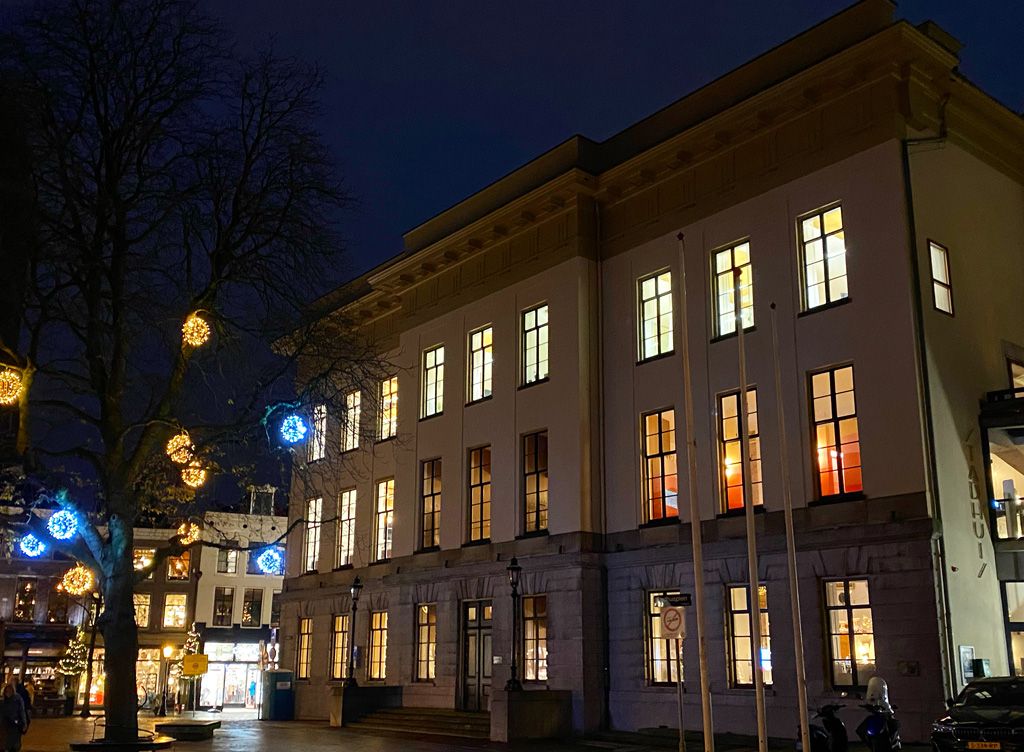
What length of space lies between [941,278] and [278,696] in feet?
86.8

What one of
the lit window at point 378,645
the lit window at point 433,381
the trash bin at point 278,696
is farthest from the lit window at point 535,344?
the trash bin at point 278,696

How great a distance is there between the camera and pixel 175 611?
204 ft

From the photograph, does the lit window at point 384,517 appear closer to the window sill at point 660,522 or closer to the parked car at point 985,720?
the window sill at point 660,522

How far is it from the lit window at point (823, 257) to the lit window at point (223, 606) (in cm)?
4918

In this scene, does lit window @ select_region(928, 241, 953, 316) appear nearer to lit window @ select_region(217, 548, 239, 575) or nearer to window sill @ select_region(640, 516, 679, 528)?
window sill @ select_region(640, 516, 679, 528)

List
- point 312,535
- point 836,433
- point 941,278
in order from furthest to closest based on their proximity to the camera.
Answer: point 312,535, point 941,278, point 836,433

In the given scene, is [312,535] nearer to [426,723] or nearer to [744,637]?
[426,723]

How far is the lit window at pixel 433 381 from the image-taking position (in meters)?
33.8

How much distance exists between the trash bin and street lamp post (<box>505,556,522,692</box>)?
510 inches

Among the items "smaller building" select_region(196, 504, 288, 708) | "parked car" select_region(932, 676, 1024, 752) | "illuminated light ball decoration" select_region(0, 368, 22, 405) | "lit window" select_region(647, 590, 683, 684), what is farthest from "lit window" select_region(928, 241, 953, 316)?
"smaller building" select_region(196, 504, 288, 708)

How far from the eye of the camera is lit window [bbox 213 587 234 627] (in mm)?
63531

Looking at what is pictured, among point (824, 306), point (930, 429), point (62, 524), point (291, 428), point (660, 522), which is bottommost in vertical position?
point (62, 524)

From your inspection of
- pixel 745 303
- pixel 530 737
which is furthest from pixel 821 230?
pixel 530 737

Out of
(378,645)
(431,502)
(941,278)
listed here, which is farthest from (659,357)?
(378,645)
